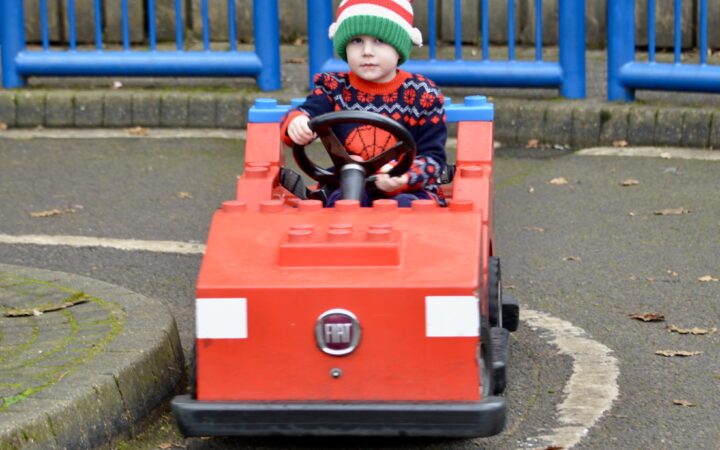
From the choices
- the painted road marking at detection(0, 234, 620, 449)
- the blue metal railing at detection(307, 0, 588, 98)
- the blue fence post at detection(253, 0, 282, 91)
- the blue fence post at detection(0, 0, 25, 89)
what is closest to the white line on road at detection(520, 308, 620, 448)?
the painted road marking at detection(0, 234, 620, 449)

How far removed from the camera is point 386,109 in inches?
189

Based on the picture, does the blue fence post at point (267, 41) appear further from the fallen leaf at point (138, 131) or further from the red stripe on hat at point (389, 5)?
the red stripe on hat at point (389, 5)

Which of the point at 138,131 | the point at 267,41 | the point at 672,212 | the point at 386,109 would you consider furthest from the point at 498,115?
the point at 386,109

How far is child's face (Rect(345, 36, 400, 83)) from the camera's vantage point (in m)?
4.71

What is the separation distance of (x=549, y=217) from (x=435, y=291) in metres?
3.25

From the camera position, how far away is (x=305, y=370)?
370cm

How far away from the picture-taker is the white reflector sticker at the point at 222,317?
3.70 meters

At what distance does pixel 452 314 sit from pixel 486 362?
299 mm

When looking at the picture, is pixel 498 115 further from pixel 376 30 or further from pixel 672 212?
pixel 376 30

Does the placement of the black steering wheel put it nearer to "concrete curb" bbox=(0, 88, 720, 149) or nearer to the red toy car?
the red toy car

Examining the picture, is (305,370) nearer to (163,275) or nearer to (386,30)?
(386,30)

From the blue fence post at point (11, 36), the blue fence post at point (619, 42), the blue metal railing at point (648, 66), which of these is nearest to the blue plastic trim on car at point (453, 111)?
the blue metal railing at point (648, 66)

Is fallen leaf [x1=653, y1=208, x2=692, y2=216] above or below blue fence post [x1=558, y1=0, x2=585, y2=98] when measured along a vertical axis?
below

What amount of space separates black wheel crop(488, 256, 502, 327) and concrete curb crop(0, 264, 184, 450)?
1001 mm
